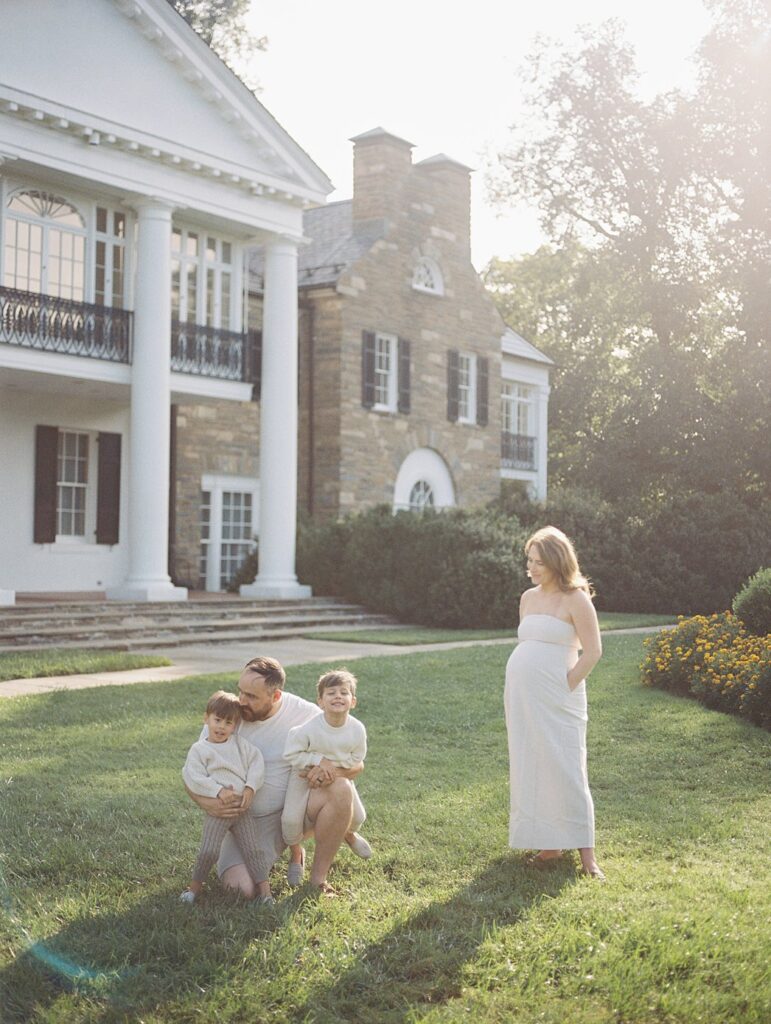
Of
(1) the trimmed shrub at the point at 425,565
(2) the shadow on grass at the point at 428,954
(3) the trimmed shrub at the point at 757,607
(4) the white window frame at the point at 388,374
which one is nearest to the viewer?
(2) the shadow on grass at the point at 428,954

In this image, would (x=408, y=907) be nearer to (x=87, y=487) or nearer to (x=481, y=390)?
(x=87, y=487)

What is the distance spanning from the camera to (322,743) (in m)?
5.47

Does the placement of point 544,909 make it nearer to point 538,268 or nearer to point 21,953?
point 21,953

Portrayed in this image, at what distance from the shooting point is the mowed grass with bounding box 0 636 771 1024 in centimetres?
450

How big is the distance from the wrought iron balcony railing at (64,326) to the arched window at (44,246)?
399 mm

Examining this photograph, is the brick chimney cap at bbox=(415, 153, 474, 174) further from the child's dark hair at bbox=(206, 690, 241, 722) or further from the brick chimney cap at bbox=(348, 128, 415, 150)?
the child's dark hair at bbox=(206, 690, 241, 722)

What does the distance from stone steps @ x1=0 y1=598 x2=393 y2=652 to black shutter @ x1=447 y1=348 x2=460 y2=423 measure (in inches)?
345

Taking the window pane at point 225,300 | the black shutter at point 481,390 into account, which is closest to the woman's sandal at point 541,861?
the window pane at point 225,300

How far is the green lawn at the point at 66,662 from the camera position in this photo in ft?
43.1

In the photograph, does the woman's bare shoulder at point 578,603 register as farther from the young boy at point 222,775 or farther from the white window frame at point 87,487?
the white window frame at point 87,487

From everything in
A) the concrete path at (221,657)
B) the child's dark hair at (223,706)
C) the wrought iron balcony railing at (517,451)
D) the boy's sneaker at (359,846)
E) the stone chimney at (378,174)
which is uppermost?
the stone chimney at (378,174)

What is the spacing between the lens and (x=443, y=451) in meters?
28.7

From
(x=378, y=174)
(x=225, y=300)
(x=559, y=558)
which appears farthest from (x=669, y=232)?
(x=559, y=558)

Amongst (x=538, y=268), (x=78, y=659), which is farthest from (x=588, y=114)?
(x=78, y=659)
